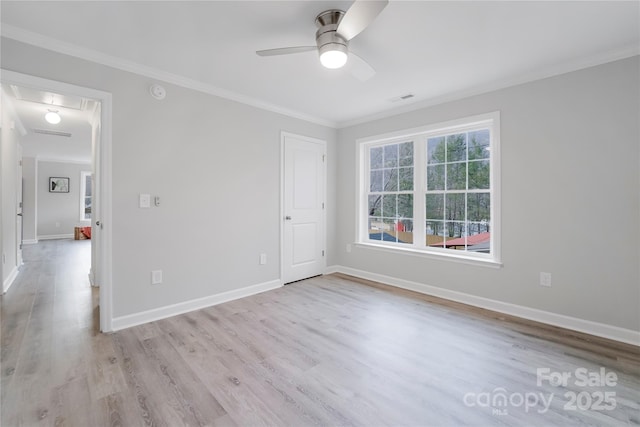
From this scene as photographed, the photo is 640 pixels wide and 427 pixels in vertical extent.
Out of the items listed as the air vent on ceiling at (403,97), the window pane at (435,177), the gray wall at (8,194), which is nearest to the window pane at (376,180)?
the window pane at (435,177)

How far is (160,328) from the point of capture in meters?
2.67

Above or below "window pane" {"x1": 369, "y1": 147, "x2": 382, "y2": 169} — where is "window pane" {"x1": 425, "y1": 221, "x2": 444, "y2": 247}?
below

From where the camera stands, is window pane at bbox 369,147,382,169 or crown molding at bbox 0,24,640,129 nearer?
crown molding at bbox 0,24,640,129

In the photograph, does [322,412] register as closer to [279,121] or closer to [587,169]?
[587,169]

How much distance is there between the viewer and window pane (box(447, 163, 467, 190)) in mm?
3444

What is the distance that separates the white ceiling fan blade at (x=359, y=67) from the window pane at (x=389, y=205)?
6.91 feet

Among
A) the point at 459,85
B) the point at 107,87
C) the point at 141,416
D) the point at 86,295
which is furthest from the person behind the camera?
the point at 86,295

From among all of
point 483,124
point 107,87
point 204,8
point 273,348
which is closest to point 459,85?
point 483,124

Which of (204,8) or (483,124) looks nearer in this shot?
(204,8)

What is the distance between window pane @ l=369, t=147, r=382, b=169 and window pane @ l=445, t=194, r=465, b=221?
118 cm

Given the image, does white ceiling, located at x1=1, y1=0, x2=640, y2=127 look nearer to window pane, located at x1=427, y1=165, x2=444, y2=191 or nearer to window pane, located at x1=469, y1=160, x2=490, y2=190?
window pane, located at x1=469, y1=160, x2=490, y2=190

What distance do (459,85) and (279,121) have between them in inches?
88.0

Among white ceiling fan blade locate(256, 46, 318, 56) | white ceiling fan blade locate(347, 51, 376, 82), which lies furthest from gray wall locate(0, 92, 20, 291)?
white ceiling fan blade locate(347, 51, 376, 82)

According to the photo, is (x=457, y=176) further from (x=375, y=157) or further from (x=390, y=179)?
(x=375, y=157)
